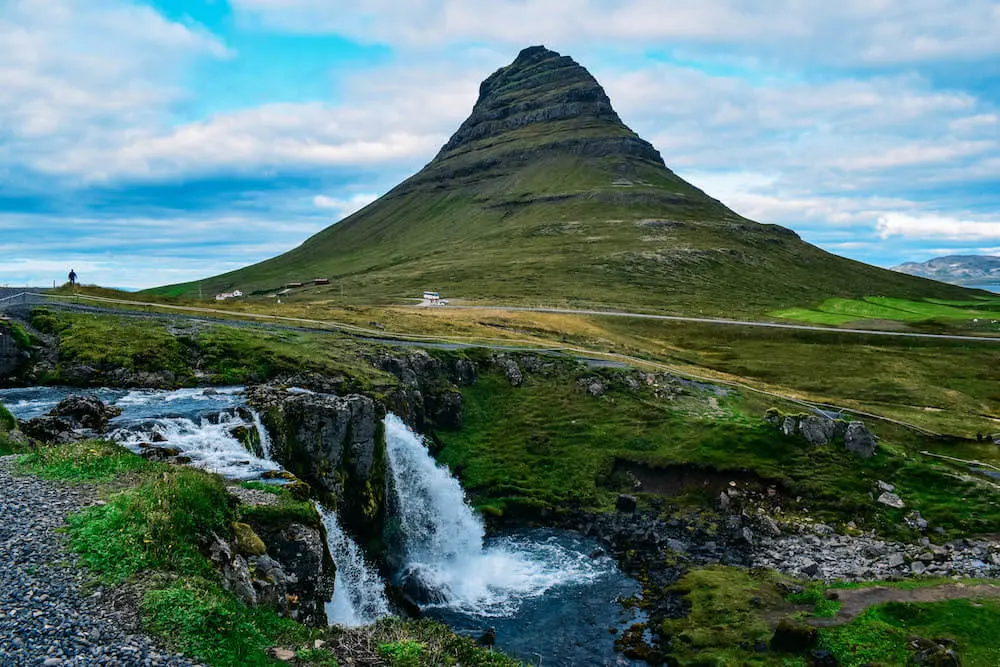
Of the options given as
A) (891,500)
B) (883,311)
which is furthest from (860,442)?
(883,311)

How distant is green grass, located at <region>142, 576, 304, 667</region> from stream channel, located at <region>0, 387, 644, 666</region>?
11003 mm

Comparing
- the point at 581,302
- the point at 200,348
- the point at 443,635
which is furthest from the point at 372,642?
the point at 581,302

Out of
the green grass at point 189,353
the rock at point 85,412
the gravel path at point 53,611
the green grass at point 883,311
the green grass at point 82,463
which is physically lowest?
the gravel path at point 53,611

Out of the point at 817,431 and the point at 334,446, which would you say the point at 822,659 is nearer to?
the point at 334,446

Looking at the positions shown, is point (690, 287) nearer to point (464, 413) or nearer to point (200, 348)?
point (464, 413)

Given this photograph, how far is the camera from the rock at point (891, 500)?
161 ft

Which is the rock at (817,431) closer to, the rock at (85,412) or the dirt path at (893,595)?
the dirt path at (893,595)

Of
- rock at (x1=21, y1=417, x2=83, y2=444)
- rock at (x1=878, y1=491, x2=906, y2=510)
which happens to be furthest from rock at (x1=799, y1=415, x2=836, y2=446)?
rock at (x1=21, y1=417, x2=83, y2=444)

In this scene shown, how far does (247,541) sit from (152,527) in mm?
3866

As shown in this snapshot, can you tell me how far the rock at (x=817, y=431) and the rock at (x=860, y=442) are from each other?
1495 mm

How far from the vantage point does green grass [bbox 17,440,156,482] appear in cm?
2420

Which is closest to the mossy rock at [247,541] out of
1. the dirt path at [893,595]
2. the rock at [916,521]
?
the dirt path at [893,595]

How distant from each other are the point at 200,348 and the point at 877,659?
171 ft

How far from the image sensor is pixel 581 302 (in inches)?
6191
